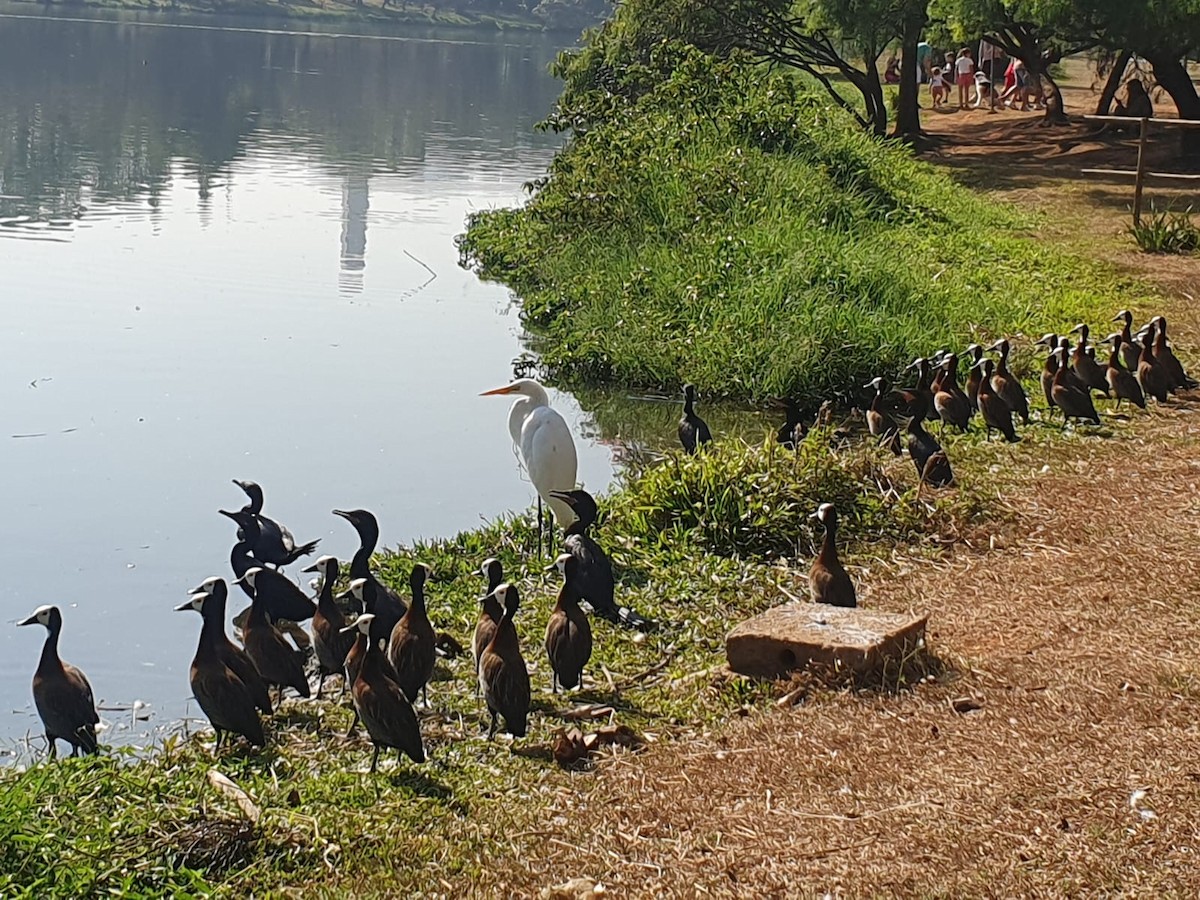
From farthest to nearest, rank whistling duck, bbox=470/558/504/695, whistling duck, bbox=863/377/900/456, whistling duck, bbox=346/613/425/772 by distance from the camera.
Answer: whistling duck, bbox=863/377/900/456, whistling duck, bbox=470/558/504/695, whistling duck, bbox=346/613/425/772

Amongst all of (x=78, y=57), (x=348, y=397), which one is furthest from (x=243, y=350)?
(x=78, y=57)

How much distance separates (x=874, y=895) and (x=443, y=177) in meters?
27.6

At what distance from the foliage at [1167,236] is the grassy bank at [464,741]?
9.80m

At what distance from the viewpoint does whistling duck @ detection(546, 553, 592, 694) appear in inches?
259

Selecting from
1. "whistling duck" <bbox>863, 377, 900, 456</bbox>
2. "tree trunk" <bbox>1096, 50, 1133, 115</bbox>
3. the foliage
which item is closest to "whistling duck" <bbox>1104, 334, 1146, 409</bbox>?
"whistling duck" <bbox>863, 377, 900, 456</bbox>

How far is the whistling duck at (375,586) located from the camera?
24.3ft

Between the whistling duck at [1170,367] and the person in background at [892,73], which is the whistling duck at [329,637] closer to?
the whistling duck at [1170,367]

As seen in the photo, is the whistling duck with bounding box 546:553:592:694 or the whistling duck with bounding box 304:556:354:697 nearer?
the whistling duck with bounding box 546:553:592:694

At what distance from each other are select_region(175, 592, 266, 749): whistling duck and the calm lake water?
116 centimetres

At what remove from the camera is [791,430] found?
10.8 meters

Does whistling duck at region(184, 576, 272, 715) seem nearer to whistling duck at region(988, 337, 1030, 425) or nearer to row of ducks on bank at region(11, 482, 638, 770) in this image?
row of ducks on bank at region(11, 482, 638, 770)

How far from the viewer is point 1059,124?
30969mm

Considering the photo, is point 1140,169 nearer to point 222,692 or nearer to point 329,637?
point 329,637

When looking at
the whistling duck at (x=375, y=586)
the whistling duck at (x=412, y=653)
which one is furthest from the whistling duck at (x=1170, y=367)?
the whistling duck at (x=412, y=653)
